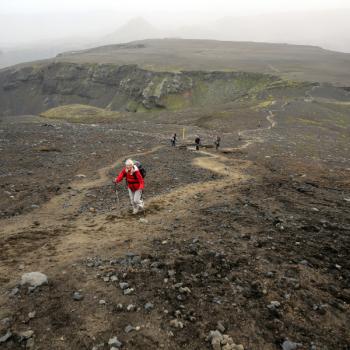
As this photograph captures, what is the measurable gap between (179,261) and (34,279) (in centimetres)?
380

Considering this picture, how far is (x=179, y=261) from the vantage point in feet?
34.4

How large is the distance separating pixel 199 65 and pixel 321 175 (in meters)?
95.6

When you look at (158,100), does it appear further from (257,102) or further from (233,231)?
(233,231)

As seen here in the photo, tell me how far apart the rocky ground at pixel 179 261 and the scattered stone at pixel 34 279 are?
47 mm

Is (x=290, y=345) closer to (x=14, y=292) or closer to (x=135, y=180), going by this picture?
(x=14, y=292)

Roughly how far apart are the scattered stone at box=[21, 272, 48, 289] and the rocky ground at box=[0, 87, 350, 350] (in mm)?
47

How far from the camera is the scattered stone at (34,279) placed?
30.2 ft

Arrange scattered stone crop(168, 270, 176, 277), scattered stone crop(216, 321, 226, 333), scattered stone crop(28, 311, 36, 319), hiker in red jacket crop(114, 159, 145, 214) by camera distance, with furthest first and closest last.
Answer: hiker in red jacket crop(114, 159, 145, 214)
scattered stone crop(168, 270, 176, 277)
scattered stone crop(28, 311, 36, 319)
scattered stone crop(216, 321, 226, 333)

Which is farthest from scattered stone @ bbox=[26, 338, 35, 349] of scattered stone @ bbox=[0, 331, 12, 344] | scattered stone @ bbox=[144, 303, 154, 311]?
scattered stone @ bbox=[144, 303, 154, 311]

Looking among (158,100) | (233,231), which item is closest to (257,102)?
(158,100)

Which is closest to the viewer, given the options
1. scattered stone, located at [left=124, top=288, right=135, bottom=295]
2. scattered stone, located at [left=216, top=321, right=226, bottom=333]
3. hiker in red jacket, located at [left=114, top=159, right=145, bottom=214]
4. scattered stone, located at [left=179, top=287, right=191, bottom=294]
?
scattered stone, located at [left=216, top=321, right=226, bottom=333]

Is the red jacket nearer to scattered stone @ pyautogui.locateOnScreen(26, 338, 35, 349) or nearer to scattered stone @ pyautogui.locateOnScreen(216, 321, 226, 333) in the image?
scattered stone @ pyautogui.locateOnScreen(216, 321, 226, 333)

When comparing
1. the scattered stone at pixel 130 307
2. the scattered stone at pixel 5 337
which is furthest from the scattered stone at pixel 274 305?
the scattered stone at pixel 5 337

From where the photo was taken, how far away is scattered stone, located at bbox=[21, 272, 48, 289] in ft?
30.2
